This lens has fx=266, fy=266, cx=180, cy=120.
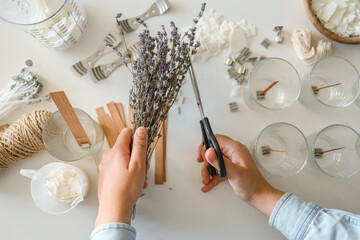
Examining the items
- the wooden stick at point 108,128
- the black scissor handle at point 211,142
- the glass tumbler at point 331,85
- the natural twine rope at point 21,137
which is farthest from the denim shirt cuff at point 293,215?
the natural twine rope at point 21,137

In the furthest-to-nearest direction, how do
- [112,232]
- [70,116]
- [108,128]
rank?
[108,128]
[70,116]
[112,232]

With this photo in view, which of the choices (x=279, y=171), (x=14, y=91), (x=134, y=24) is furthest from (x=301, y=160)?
(x=14, y=91)

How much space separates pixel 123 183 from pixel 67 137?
297 millimetres

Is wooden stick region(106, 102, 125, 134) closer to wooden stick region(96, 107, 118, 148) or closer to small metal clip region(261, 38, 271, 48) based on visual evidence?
wooden stick region(96, 107, 118, 148)

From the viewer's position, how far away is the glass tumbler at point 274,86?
2.84 ft

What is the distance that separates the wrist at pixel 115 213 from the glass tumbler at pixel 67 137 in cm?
19

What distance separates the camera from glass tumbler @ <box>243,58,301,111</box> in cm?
86

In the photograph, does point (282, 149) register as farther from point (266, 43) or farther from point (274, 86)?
point (266, 43)

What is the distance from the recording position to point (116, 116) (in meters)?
0.87

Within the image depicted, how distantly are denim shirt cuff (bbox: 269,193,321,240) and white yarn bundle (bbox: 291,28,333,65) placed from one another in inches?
18.2

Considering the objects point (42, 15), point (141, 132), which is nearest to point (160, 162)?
point (141, 132)

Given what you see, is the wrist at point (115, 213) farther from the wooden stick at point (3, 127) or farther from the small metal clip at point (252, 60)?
the small metal clip at point (252, 60)

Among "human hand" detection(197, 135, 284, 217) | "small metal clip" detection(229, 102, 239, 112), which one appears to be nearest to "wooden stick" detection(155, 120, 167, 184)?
"human hand" detection(197, 135, 284, 217)

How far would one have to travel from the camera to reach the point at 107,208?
67cm
